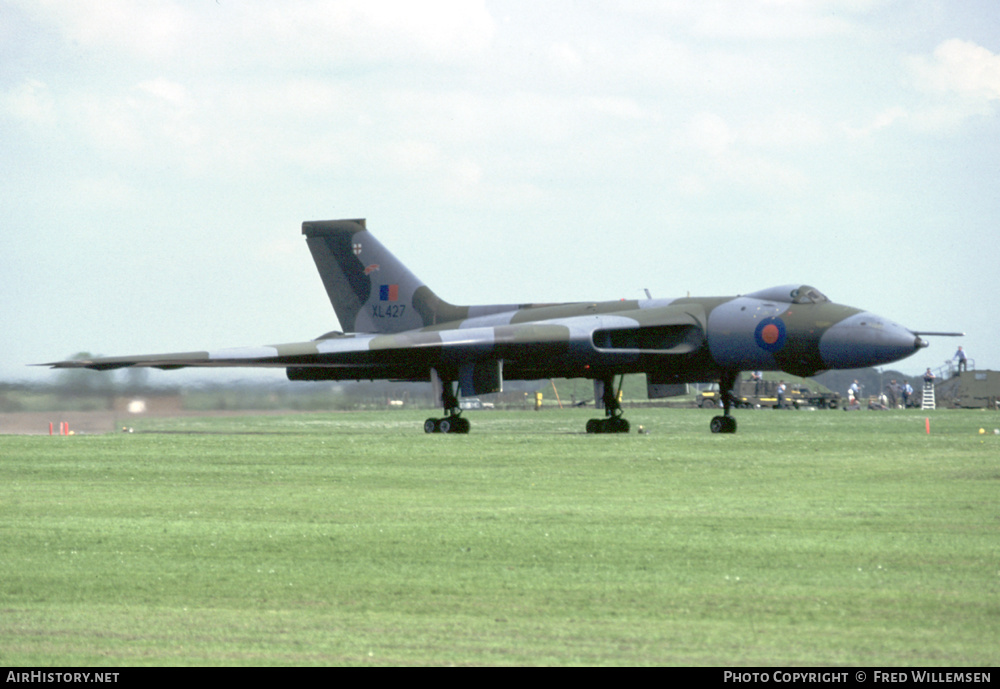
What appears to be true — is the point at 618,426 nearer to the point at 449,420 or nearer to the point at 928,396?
the point at 449,420

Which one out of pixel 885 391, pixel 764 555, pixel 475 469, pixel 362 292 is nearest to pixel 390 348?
pixel 362 292

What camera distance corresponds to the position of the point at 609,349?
29953 millimetres

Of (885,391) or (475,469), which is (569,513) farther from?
(885,391)

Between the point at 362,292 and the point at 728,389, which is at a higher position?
the point at 362,292

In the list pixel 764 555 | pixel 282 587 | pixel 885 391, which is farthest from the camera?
pixel 885 391

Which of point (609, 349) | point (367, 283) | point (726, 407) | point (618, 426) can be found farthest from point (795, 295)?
point (367, 283)

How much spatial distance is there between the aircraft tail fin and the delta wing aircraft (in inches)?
70.9

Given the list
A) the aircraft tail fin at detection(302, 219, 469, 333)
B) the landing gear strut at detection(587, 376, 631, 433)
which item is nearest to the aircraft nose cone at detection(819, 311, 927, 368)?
the landing gear strut at detection(587, 376, 631, 433)

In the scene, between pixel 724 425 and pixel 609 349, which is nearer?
pixel 724 425

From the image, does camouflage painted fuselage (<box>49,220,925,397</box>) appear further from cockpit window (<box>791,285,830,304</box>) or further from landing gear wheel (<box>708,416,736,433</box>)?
landing gear wheel (<box>708,416,736,433</box>)

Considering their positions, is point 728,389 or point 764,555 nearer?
point 764,555

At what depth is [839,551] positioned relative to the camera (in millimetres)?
9844

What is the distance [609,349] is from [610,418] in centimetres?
182
